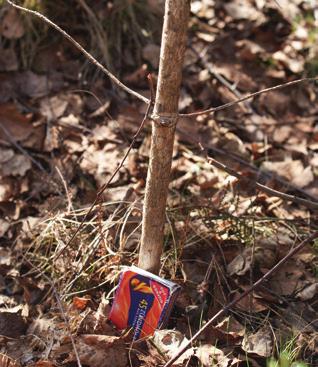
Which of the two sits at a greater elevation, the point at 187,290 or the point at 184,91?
the point at 184,91

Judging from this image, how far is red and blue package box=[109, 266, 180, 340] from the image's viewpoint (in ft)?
7.13

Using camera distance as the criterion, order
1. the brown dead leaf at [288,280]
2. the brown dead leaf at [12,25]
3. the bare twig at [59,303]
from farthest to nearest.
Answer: the brown dead leaf at [12,25] → the brown dead leaf at [288,280] → the bare twig at [59,303]

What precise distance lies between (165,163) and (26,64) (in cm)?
177

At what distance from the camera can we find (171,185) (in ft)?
9.60

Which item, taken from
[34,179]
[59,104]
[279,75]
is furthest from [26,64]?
[279,75]

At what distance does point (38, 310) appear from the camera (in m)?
2.44

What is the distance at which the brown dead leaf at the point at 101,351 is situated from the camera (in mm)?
2137

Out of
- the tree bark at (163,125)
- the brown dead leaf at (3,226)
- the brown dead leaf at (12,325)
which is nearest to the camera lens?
the tree bark at (163,125)

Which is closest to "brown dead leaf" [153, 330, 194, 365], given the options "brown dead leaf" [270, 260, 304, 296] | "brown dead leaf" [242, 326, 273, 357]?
"brown dead leaf" [242, 326, 273, 357]

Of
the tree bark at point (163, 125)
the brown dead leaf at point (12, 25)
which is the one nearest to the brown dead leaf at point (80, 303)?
the tree bark at point (163, 125)

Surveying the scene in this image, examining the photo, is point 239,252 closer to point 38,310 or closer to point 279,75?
point 38,310

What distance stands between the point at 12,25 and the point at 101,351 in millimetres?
2107

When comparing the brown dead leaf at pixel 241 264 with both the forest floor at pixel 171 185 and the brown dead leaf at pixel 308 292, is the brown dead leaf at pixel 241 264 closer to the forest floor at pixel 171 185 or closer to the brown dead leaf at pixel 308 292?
the forest floor at pixel 171 185

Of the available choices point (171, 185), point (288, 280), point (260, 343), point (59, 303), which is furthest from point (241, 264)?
point (59, 303)
